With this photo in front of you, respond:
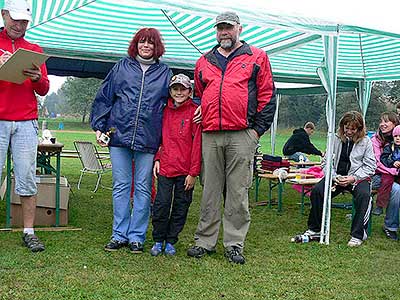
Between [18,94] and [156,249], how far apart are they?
147cm

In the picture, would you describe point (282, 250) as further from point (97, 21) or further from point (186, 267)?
point (97, 21)

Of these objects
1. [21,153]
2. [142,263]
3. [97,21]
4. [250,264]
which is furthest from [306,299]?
[97,21]

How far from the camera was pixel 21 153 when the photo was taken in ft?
12.0

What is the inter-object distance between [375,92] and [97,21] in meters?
19.6

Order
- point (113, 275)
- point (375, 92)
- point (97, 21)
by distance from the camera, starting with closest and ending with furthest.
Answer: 1. point (113, 275)
2. point (97, 21)
3. point (375, 92)

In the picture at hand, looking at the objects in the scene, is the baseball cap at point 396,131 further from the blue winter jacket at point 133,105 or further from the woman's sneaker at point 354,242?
the blue winter jacket at point 133,105

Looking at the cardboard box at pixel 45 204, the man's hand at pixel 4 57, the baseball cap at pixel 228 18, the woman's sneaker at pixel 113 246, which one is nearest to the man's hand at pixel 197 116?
the baseball cap at pixel 228 18

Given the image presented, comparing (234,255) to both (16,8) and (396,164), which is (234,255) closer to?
(396,164)

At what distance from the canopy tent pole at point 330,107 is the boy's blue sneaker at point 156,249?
4.84ft

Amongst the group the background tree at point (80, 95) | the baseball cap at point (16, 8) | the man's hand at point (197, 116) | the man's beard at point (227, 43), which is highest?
the baseball cap at point (16, 8)

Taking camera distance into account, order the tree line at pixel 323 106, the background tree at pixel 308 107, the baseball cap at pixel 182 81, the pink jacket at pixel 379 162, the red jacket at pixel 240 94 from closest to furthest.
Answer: the red jacket at pixel 240 94 < the baseball cap at pixel 182 81 < the pink jacket at pixel 379 162 < the tree line at pixel 323 106 < the background tree at pixel 308 107

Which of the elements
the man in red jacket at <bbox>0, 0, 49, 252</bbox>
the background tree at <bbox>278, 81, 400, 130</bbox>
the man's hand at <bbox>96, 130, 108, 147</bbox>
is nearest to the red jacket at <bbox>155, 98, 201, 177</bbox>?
the man's hand at <bbox>96, 130, 108, 147</bbox>

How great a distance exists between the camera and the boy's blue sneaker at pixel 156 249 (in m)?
3.78

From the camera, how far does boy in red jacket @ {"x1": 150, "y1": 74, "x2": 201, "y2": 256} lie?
372 cm
